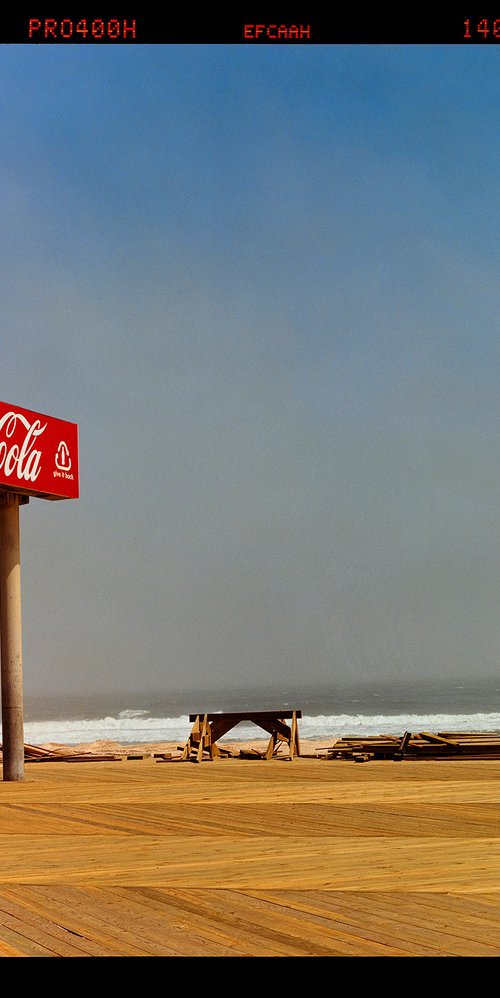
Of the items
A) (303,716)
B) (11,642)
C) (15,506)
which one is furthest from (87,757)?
(303,716)

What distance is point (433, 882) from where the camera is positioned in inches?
230

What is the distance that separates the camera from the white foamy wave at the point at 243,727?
4850 centimetres

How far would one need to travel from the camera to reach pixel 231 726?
14398 mm

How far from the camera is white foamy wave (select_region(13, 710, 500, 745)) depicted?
4850 cm

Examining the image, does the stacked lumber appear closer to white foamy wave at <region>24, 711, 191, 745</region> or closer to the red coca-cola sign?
the red coca-cola sign

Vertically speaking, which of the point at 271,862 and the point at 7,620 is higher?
the point at 7,620

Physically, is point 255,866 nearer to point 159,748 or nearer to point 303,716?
point 159,748

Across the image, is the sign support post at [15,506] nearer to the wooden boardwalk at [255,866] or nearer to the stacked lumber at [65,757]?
the wooden boardwalk at [255,866]

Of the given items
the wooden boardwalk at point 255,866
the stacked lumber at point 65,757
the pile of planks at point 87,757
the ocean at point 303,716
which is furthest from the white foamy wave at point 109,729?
the wooden boardwalk at point 255,866

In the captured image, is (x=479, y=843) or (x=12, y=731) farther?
(x=12, y=731)

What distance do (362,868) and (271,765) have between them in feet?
21.9

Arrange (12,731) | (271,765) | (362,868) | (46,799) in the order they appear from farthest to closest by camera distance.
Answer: (271,765) < (12,731) < (46,799) < (362,868)

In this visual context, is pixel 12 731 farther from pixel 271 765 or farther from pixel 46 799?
pixel 271 765
